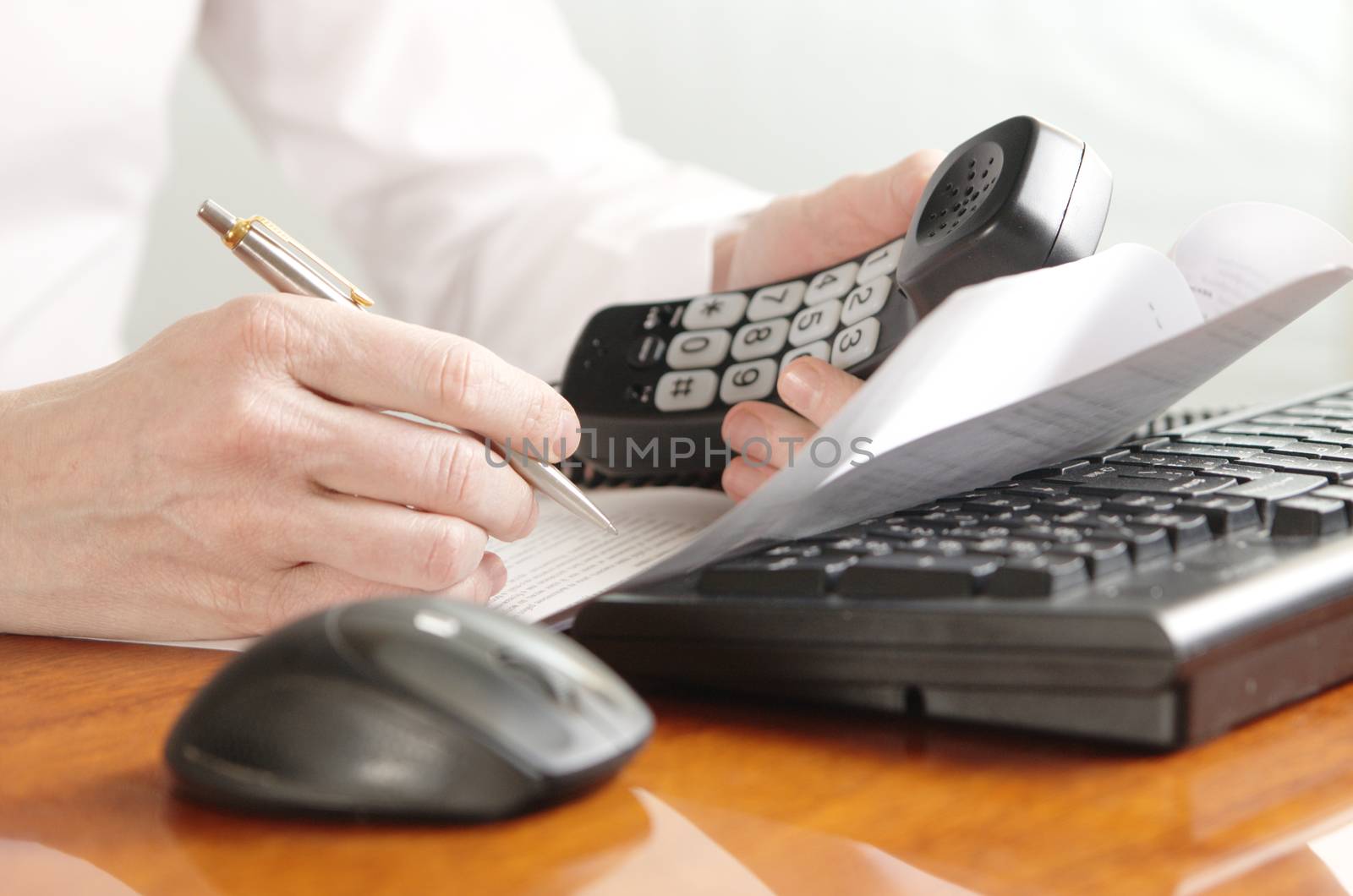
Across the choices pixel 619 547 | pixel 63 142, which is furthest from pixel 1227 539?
pixel 63 142

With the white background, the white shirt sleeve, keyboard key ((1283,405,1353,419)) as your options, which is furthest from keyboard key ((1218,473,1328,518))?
the white background

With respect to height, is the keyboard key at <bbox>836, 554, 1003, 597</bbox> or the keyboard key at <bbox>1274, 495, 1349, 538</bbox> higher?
the keyboard key at <bbox>1274, 495, 1349, 538</bbox>

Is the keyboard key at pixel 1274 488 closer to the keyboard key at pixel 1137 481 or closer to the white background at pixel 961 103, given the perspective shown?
the keyboard key at pixel 1137 481

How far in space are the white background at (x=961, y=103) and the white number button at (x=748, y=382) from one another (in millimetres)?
704

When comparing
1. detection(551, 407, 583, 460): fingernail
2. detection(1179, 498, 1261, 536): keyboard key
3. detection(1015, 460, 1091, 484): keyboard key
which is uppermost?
detection(1179, 498, 1261, 536): keyboard key

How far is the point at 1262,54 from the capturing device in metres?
1.05

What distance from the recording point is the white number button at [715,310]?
0.50 meters

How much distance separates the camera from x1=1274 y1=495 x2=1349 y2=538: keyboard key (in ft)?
0.83

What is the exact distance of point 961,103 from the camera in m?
1.09

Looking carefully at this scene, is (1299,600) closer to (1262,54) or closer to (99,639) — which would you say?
(99,639)

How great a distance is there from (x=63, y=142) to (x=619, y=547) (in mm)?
412

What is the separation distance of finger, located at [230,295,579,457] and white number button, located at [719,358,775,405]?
15 cm

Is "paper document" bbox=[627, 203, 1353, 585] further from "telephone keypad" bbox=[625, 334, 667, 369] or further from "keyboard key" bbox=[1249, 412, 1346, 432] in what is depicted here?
"telephone keypad" bbox=[625, 334, 667, 369]

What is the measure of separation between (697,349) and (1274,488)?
0.81 ft
